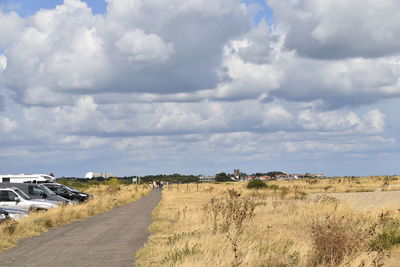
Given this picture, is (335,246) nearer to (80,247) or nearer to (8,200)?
(80,247)

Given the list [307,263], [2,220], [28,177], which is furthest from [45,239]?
[28,177]

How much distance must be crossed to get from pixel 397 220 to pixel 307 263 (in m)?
8.13

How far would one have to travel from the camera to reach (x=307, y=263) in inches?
436

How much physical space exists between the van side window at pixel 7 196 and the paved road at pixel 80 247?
18.3ft

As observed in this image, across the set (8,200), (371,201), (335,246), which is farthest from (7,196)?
(371,201)

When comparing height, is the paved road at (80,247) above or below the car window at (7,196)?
below

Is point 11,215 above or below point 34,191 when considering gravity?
below

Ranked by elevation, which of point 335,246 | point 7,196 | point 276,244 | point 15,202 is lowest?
point 276,244

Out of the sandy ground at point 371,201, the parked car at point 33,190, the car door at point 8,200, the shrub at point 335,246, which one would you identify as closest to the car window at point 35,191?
the parked car at point 33,190

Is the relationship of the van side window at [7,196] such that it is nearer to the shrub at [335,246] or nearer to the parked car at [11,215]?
Result: the parked car at [11,215]

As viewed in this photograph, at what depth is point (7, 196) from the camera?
90.7 ft

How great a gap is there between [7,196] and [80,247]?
13198 millimetres

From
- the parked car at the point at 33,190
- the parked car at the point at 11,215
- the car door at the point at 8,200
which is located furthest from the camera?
the parked car at the point at 33,190

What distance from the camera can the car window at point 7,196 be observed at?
27380 millimetres
